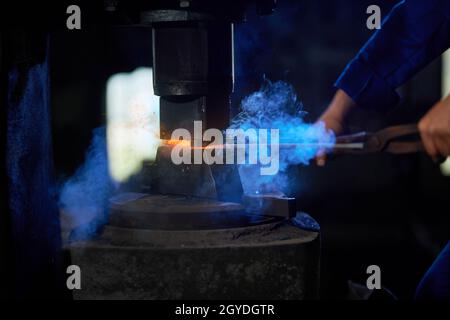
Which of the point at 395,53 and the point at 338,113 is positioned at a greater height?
the point at 395,53

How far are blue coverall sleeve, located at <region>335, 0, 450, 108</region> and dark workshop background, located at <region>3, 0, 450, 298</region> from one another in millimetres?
114

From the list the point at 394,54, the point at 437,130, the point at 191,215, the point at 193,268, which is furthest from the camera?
the point at 394,54

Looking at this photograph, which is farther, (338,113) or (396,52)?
(338,113)

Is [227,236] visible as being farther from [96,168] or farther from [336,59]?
[336,59]

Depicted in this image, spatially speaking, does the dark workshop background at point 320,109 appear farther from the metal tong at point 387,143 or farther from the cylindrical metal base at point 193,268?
the cylindrical metal base at point 193,268

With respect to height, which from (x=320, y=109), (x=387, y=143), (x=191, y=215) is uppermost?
(x=320, y=109)

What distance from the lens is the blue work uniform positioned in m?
2.32

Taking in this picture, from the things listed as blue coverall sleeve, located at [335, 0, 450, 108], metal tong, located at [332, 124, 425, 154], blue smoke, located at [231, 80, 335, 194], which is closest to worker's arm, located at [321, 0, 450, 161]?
blue coverall sleeve, located at [335, 0, 450, 108]


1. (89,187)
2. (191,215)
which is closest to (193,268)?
(191,215)

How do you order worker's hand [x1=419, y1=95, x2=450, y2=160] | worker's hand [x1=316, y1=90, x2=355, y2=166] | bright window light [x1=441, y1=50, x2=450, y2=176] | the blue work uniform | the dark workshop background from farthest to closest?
bright window light [x1=441, y1=50, x2=450, y2=176] → the dark workshop background → worker's hand [x1=316, y1=90, x2=355, y2=166] → the blue work uniform → worker's hand [x1=419, y1=95, x2=450, y2=160]

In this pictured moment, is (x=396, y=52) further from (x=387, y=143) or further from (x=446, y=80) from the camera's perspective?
(x=446, y=80)

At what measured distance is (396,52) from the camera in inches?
93.0

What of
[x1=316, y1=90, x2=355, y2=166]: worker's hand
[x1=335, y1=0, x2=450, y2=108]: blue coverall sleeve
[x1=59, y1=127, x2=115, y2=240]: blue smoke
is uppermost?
[x1=335, y1=0, x2=450, y2=108]: blue coverall sleeve

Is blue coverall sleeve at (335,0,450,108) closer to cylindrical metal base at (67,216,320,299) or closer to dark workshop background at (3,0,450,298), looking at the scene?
dark workshop background at (3,0,450,298)
